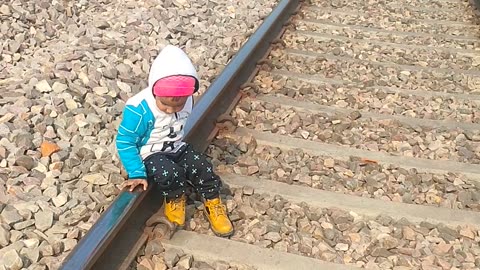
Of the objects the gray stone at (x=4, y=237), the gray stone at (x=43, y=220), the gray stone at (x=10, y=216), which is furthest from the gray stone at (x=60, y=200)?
the gray stone at (x=4, y=237)

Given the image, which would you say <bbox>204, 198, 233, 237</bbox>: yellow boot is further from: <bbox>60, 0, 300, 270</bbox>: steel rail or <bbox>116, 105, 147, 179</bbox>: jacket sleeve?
<bbox>116, 105, 147, 179</bbox>: jacket sleeve

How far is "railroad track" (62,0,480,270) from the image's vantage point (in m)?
2.91

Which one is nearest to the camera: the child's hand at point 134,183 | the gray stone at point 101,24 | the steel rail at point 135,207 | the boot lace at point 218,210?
the steel rail at point 135,207

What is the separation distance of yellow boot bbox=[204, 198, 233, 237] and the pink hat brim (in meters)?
0.58

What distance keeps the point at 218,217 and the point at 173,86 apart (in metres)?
0.67

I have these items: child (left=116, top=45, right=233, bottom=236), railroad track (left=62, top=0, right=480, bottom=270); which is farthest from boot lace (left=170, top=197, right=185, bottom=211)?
railroad track (left=62, top=0, right=480, bottom=270)

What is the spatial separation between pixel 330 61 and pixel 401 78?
0.60 meters

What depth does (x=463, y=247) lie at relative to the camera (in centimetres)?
300

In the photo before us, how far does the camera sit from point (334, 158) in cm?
373

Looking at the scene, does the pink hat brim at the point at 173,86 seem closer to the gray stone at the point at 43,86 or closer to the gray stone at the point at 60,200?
the gray stone at the point at 60,200

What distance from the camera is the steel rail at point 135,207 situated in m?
2.59

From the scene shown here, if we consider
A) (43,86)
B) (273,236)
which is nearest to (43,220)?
(273,236)

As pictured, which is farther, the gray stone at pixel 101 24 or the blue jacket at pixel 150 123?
the gray stone at pixel 101 24

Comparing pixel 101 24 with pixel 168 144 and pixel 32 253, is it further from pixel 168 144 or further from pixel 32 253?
pixel 32 253
